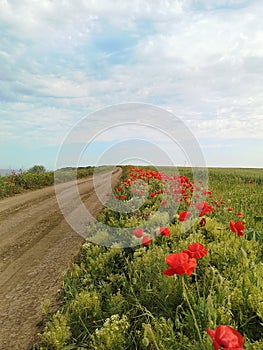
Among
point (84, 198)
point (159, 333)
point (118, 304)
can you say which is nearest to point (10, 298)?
point (118, 304)

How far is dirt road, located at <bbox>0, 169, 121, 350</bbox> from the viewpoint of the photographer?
13.8 ft

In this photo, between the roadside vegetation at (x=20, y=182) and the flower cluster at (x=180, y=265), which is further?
the roadside vegetation at (x=20, y=182)

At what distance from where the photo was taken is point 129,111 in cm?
768

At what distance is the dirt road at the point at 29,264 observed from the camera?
13.8 ft

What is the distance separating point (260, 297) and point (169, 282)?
3.42ft

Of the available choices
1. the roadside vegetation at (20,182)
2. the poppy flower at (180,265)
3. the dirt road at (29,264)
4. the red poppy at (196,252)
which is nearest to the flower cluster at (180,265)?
the poppy flower at (180,265)

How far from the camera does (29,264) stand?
6250 mm

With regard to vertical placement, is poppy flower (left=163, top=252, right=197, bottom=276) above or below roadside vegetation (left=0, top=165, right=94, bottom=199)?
below

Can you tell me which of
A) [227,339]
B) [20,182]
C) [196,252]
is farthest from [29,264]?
[20,182]

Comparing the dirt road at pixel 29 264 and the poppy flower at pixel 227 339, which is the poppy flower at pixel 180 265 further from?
the dirt road at pixel 29 264

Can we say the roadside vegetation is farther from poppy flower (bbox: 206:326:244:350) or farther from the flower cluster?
poppy flower (bbox: 206:326:244:350)

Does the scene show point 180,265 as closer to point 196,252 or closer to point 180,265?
point 180,265

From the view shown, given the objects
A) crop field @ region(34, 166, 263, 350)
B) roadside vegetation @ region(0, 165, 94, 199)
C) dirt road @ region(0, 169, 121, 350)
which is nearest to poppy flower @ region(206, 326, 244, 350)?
crop field @ region(34, 166, 263, 350)

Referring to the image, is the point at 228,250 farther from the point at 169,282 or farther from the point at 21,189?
the point at 21,189
